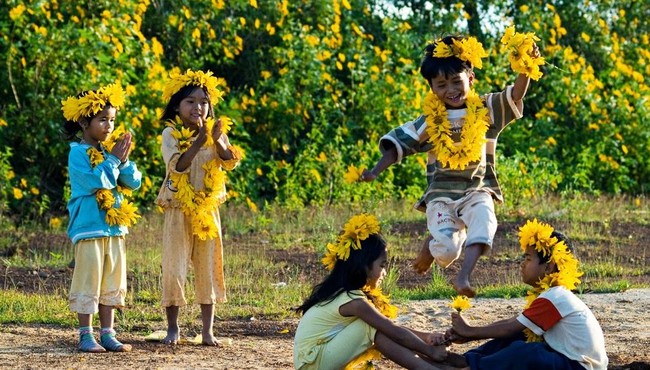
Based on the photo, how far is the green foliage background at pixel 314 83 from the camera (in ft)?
47.4

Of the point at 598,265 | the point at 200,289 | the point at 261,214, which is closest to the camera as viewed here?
the point at 200,289

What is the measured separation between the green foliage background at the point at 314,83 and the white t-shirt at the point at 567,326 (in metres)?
8.11

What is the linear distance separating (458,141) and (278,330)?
2.19 metres

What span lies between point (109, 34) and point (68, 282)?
4.60 m

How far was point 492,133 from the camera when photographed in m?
7.87

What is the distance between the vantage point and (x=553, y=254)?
691 cm

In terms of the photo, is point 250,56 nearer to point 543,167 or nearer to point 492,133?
point 543,167

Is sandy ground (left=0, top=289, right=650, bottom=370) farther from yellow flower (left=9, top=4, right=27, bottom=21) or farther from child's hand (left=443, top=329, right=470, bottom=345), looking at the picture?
yellow flower (left=9, top=4, right=27, bottom=21)

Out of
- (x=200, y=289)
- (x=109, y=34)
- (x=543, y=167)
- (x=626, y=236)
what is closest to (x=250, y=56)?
(x=109, y=34)

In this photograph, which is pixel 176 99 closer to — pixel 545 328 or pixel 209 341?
pixel 209 341

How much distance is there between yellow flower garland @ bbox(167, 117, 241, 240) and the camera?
→ 327 inches

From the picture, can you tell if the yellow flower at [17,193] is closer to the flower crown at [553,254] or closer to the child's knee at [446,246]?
the child's knee at [446,246]

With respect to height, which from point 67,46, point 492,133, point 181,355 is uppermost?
point 67,46

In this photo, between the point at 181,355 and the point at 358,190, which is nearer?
the point at 181,355
